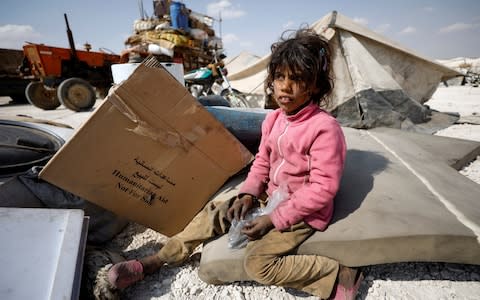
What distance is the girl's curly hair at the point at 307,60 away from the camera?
40.4 inches

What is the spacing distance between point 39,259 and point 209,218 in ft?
2.30

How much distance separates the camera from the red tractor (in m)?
5.65

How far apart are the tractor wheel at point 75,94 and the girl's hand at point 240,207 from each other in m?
5.94

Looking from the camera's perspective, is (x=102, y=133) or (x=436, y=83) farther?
(x=436, y=83)

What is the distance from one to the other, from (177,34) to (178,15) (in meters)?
1.37

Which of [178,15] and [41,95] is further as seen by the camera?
[178,15]

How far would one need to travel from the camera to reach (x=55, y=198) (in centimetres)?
138

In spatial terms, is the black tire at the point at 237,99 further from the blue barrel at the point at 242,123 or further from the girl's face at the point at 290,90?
the girl's face at the point at 290,90

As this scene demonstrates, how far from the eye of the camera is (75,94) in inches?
Result: 222

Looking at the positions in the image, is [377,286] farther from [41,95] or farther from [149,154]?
[41,95]

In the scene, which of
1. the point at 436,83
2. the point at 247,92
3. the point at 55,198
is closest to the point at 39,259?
the point at 55,198

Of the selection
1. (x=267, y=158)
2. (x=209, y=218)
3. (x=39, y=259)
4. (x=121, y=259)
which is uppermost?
(x=267, y=158)

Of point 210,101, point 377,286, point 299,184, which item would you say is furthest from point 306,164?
point 210,101

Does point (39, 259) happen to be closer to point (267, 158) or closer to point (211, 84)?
point (267, 158)
